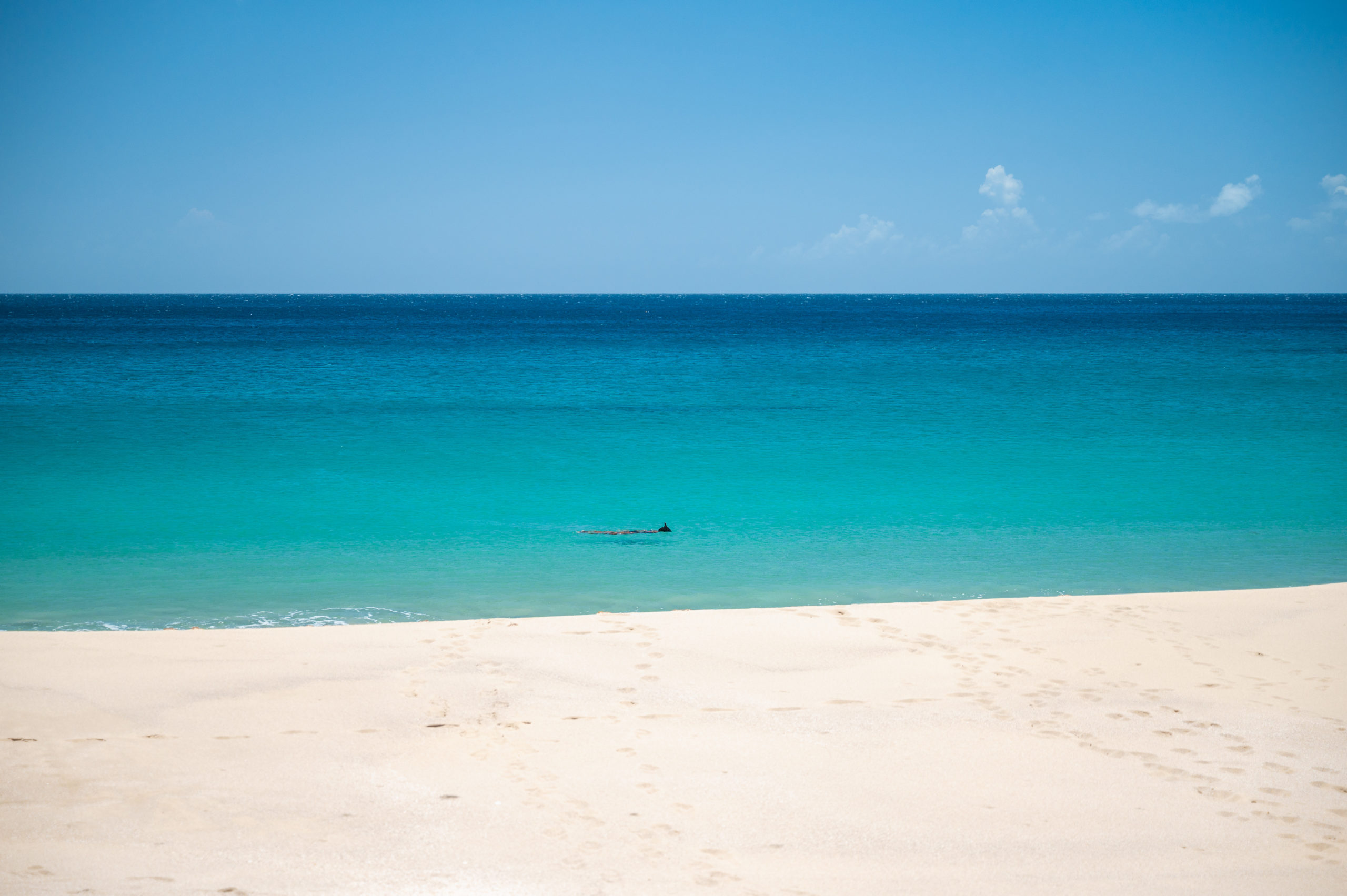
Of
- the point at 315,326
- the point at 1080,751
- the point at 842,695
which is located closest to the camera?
the point at 1080,751

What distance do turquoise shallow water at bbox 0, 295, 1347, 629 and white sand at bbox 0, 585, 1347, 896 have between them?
2361 mm

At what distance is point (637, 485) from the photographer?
16406 millimetres

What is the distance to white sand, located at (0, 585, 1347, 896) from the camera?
14.4 feet

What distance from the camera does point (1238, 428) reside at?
73.8 feet

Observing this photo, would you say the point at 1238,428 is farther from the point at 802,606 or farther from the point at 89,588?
the point at 89,588

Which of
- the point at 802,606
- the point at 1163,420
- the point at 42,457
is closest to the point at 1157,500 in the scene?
the point at 802,606

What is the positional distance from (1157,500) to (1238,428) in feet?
31.6

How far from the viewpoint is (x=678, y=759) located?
5457 mm

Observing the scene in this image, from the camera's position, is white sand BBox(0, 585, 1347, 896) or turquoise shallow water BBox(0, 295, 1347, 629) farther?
turquoise shallow water BBox(0, 295, 1347, 629)

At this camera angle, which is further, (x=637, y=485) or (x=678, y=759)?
(x=637, y=485)

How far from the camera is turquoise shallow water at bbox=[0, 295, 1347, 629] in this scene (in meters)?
10.5

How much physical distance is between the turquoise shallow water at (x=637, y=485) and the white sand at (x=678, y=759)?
236cm

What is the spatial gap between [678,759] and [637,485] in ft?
36.2

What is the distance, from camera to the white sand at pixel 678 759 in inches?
173
